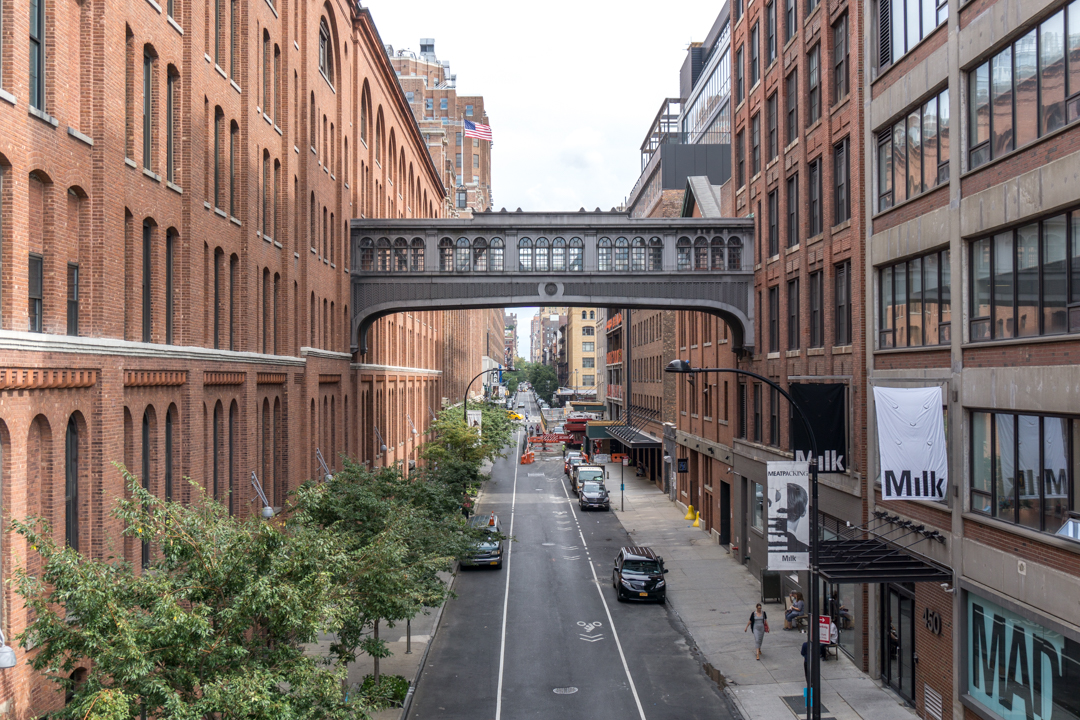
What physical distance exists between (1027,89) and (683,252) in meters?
21.8

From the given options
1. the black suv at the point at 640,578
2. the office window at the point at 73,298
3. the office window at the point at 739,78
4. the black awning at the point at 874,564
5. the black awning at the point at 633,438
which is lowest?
the black suv at the point at 640,578

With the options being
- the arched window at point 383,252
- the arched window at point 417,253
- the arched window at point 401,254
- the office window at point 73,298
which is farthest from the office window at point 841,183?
the arched window at point 383,252

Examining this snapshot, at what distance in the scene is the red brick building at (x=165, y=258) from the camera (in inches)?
522

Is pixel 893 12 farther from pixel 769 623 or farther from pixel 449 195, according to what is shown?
pixel 449 195

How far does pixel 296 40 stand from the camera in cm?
3064

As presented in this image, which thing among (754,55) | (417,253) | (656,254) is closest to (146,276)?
(417,253)

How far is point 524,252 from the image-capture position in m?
37.1

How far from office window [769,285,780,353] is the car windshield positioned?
9.15 meters

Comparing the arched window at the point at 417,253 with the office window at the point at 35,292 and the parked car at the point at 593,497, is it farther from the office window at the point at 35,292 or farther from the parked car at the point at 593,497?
the office window at the point at 35,292

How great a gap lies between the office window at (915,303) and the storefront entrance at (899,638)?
5.98m

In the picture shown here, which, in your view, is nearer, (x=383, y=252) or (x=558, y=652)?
(x=558, y=652)

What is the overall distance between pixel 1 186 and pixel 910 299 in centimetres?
1860

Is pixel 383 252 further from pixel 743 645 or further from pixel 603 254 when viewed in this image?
pixel 743 645

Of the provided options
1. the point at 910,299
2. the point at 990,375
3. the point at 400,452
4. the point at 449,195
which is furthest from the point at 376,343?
the point at 449,195
